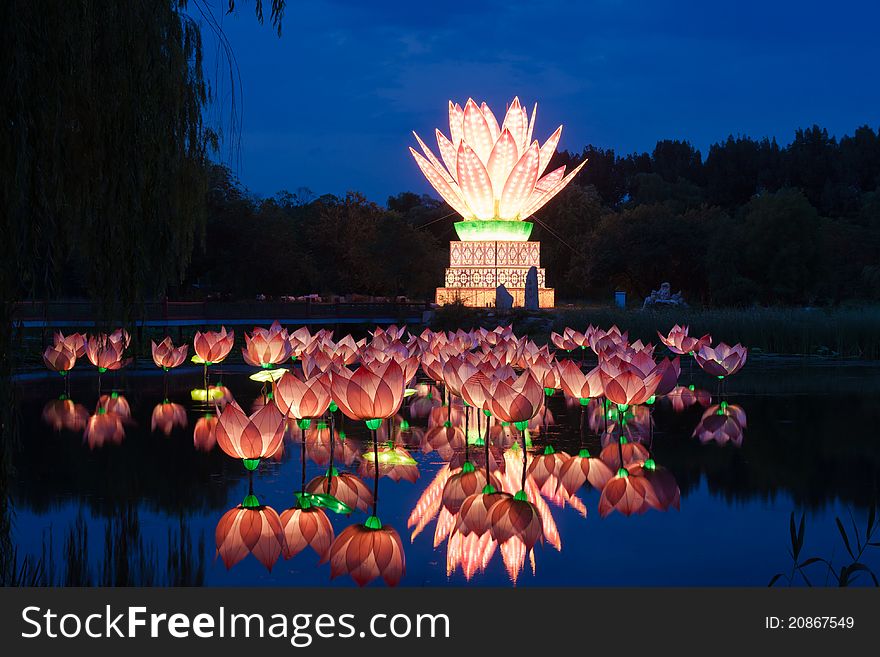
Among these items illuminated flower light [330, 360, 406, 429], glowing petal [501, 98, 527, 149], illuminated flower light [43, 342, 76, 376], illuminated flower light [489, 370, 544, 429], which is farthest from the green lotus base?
illuminated flower light [330, 360, 406, 429]

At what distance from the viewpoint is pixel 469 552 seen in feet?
21.5

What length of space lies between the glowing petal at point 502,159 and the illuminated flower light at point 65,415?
75.7 ft

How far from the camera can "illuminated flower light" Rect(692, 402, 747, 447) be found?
11148 millimetres

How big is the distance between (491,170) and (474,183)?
725mm

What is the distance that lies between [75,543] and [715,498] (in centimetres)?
466

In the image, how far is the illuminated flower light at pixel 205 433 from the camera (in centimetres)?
1054

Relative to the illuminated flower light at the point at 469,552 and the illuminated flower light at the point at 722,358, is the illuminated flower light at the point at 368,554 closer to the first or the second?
the illuminated flower light at the point at 469,552

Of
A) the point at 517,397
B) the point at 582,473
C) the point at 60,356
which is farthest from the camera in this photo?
the point at 60,356

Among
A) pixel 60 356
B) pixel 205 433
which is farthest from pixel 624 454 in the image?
pixel 60 356

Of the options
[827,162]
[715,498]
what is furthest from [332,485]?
[827,162]

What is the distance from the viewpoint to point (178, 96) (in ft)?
20.7

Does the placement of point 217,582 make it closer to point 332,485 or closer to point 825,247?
point 332,485

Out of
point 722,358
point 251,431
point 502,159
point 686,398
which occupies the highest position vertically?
point 502,159

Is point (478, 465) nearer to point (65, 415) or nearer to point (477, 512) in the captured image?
point (477, 512)
